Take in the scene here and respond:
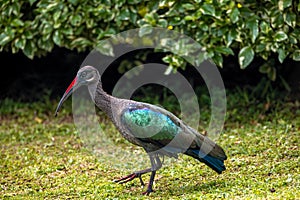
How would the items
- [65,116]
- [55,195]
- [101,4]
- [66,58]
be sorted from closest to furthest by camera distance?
[55,195]
[101,4]
[65,116]
[66,58]

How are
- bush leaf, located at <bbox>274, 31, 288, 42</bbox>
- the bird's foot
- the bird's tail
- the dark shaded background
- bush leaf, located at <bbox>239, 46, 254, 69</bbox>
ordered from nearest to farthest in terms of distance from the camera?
1. the bird's tail
2. the bird's foot
3. bush leaf, located at <bbox>274, 31, 288, 42</bbox>
4. bush leaf, located at <bbox>239, 46, 254, 69</bbox>
5. the dark shaded background

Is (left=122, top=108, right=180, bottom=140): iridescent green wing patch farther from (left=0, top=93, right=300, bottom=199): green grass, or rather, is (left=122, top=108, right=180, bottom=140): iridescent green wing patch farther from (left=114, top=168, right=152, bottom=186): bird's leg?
(left=0, top=93, right=300, bottom=199): green grass

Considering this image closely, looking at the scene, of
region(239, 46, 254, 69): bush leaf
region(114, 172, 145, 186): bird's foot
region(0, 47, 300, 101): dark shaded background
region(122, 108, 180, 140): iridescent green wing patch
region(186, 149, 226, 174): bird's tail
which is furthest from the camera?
region(0, 47, 300, 101): dark shaded background

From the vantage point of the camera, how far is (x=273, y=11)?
827cm

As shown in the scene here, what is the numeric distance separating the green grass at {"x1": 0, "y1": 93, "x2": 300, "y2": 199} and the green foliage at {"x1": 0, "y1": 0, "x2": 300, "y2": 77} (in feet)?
2.80

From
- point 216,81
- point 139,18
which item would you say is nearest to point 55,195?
point 139,18

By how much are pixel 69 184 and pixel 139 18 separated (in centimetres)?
307

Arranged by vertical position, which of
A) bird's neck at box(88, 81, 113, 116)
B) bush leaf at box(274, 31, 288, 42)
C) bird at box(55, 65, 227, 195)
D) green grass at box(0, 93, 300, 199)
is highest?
bush leaf at box(274, 31, 288, 42)

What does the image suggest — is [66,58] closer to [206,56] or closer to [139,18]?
[139,18]

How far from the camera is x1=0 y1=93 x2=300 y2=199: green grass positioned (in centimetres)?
621

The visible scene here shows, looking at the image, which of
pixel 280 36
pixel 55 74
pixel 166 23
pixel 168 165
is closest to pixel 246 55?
pixel 280 36

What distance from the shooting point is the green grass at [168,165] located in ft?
20.4

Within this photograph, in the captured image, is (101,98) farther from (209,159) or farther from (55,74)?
(55,74)

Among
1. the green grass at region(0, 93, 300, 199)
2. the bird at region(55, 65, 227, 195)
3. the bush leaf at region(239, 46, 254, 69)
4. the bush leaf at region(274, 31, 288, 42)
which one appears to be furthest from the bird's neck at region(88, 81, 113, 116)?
the bush leaf at region(274, 31, 288, 42)
